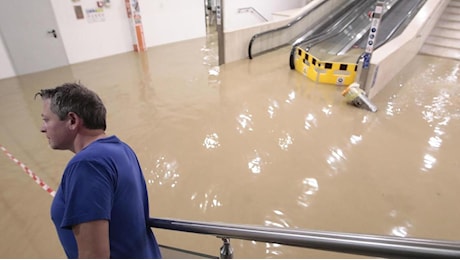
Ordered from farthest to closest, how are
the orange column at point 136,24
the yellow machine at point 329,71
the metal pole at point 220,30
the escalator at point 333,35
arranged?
the orange column at point 136,24
the metal pole at point 220,30
the escalator at point 333,35
the yellow machine at point 329,71

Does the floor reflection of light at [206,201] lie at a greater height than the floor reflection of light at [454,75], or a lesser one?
lesser

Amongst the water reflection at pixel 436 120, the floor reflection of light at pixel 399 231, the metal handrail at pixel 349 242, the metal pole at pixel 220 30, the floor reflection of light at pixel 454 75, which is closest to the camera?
the metal handrail at pixel 349 242

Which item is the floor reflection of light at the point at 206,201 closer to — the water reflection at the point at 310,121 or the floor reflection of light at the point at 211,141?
the floor reflection of light at the point at 211,141

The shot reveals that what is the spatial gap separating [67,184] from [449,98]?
5.31 metres

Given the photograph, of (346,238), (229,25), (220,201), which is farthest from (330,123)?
(229,25)

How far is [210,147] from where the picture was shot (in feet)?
10.9

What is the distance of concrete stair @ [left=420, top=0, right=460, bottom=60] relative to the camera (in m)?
6.07

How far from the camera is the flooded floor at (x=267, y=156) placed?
7.57ft

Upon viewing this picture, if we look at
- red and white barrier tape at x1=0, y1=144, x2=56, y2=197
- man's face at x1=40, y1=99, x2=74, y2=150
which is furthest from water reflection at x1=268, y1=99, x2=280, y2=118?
man's face at x1=40, y1=99, x2=74, y2=150

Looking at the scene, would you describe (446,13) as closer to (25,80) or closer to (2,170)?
(2,170)

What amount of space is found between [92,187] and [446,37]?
811 cm

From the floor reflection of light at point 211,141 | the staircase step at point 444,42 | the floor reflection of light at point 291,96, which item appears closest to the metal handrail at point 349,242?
the floor reflection of light at point 211,141

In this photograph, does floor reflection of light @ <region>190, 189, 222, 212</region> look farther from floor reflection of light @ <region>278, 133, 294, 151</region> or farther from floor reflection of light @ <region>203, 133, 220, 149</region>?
floor reflection of light @ <region>278, 133, 294, 151</region>

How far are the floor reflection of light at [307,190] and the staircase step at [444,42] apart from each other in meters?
5.83
